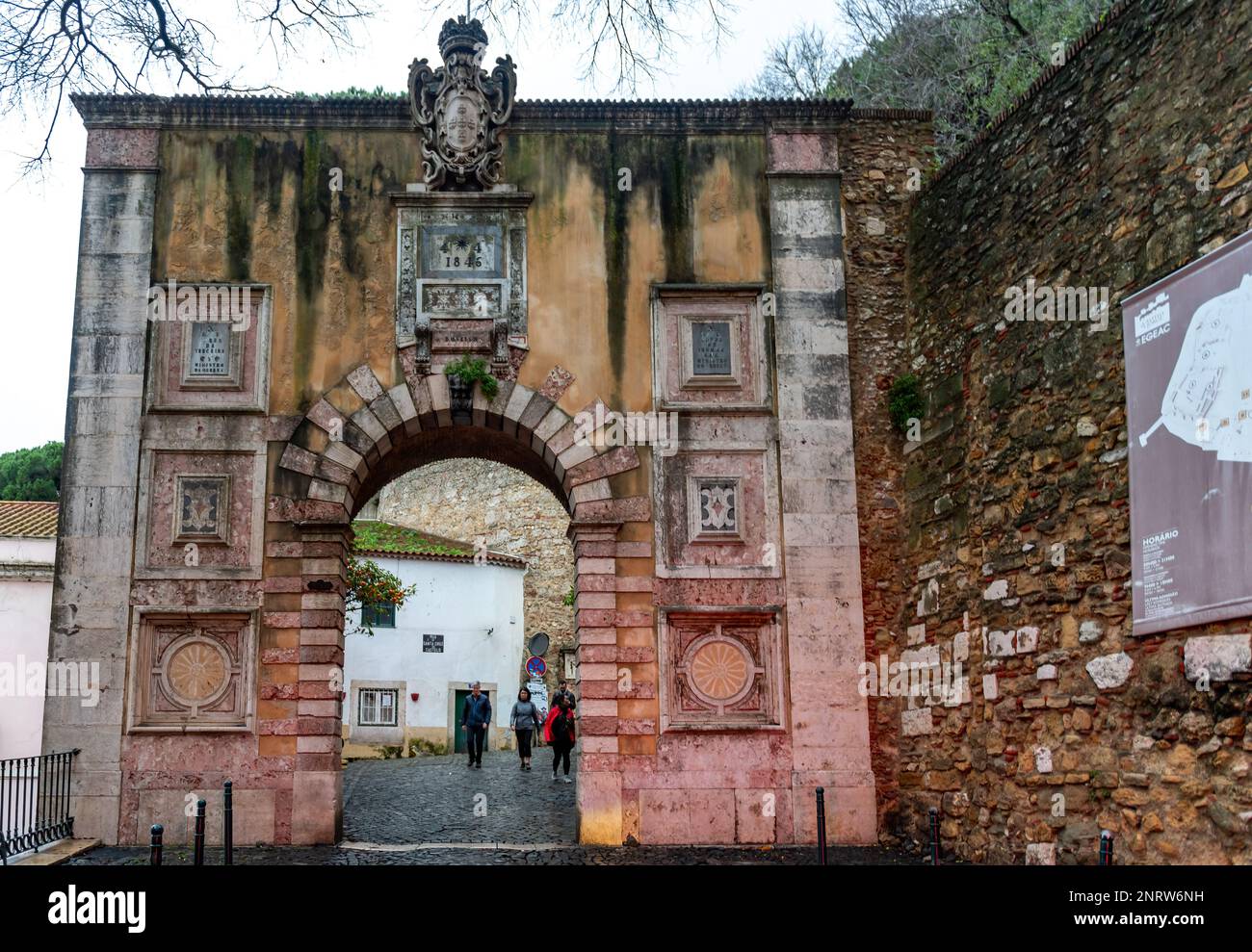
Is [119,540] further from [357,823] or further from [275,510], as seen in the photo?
[357,823]

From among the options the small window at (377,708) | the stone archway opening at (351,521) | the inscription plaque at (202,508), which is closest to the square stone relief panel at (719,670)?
the stone archway opening at (351,521)

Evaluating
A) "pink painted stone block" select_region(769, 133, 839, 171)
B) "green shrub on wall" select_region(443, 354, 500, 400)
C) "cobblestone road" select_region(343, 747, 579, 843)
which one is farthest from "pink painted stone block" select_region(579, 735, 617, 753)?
"pink painted stone block" select_region(769, 133, 839, 171)

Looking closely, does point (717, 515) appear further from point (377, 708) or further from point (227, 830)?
point (377, 708)

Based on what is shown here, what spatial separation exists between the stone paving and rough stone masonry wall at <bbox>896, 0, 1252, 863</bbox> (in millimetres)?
1546

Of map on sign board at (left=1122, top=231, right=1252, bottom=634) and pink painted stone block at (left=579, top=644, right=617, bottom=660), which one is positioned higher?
map on sign board at (left=1122, top=231, right=1252, bottom=634)

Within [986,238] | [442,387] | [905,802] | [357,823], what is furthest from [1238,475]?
[357,823]

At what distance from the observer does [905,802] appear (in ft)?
38.3

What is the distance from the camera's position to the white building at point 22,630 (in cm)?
1670

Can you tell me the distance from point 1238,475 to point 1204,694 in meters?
1.29

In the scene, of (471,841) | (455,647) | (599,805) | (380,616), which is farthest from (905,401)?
(455,647)

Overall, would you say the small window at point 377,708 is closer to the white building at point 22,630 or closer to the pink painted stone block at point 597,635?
the white building at point 22,630

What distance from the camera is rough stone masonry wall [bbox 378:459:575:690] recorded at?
110 ft

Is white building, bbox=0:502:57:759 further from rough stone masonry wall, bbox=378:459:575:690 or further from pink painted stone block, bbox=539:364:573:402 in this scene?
rough stone masonry wall, bbox=378:459:575:690

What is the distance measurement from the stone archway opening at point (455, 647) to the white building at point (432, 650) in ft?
0.10
